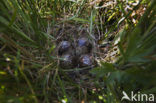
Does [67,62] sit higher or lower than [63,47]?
lower

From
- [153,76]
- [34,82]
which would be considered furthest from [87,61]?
[153,76]

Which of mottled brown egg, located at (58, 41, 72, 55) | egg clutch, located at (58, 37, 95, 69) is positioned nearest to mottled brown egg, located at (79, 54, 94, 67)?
egg clutch, located at (58, 37, 95, 69)

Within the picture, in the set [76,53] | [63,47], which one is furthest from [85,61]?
[63,47]

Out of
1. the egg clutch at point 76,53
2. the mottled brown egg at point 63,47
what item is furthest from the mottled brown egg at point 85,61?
the mottled brown egg at point 63,47

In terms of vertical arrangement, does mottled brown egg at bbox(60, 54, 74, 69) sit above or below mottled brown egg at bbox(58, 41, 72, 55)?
below

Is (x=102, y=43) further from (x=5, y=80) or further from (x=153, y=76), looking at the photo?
(x=5, y=80)

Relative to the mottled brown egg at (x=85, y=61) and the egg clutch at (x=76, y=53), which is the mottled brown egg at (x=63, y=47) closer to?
the egg clutch at (x=76, y=53)

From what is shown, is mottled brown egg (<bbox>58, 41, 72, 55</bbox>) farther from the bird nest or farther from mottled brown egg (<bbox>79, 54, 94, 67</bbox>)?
mottled brown egg (<bbox>79, 54, 94, 67</bbox>)

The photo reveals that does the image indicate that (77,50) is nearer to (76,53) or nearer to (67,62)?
(76,53)
